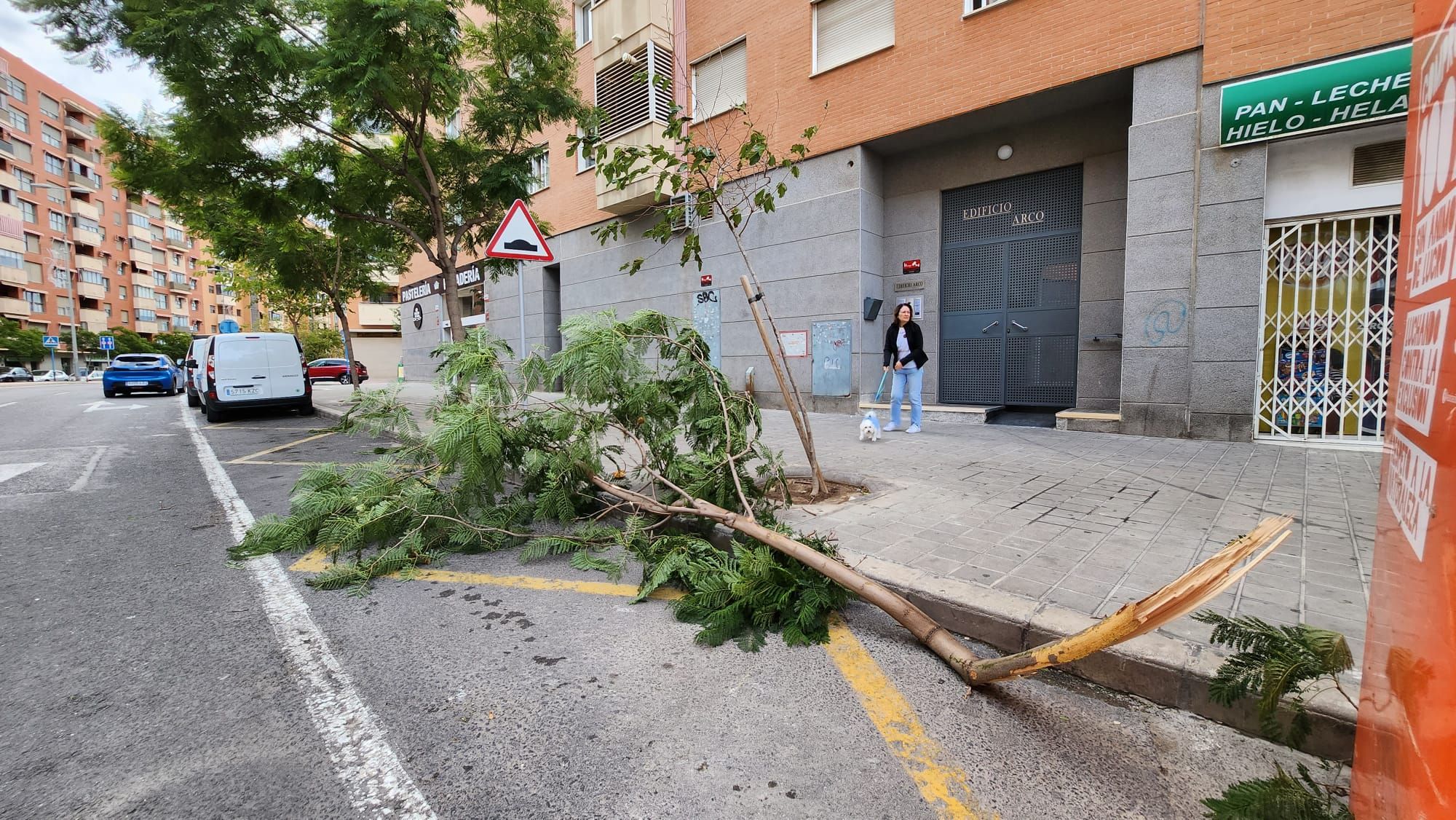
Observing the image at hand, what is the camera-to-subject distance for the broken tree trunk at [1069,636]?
66.1 inches

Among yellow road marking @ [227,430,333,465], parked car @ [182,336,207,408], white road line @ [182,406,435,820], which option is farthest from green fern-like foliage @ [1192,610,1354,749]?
parked car @ [182,336,207,408]

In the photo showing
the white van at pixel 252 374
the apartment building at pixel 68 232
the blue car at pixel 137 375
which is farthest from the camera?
the apartment building at pixel 68 232

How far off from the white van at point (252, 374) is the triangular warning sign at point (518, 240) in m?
9.24

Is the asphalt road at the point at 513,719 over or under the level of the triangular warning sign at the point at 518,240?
under

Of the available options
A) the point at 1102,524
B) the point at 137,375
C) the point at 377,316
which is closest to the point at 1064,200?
the point at 1102,524

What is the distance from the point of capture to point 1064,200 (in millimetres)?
10117

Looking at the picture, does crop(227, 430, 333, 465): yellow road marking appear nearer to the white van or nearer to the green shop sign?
the white van

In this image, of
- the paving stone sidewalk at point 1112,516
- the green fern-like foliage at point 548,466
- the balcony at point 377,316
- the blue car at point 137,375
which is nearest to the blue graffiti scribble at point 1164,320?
the paving stone sidewalk at point 1112,516

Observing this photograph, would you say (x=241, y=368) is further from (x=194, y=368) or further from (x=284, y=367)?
(x=194, y=368)

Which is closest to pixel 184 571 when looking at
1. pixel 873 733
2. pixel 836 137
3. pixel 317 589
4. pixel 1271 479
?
pixel 317 589

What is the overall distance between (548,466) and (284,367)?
12.4 metres

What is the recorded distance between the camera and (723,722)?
2365 millimetres

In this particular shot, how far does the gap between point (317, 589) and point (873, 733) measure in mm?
3314

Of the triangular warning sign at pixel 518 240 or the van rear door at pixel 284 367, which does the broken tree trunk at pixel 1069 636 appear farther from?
the van rear door at pixel 284 367
